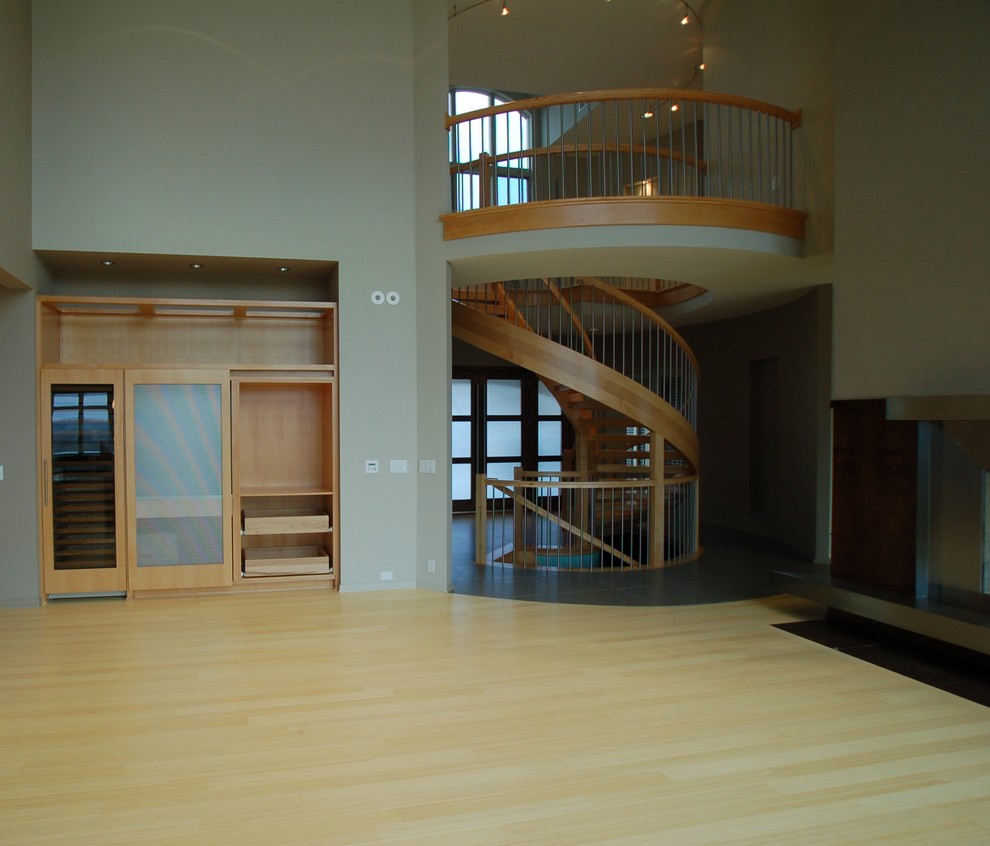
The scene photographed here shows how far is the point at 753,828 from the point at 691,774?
45cm

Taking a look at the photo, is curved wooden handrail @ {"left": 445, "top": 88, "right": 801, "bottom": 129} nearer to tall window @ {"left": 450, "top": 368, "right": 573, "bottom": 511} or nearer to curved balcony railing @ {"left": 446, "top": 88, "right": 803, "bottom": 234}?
curved balcony railing @ {"left": 446, "top": 88, "right": 803, "bottom": 234}

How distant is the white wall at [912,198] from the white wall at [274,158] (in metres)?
3.31

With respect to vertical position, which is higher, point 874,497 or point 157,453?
point 157,453

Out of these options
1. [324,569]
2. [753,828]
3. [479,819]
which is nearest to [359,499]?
[324,569]

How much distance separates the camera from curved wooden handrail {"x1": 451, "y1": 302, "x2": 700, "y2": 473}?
7.76 m

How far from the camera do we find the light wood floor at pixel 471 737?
280cm


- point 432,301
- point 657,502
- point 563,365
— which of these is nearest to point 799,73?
point 563,365

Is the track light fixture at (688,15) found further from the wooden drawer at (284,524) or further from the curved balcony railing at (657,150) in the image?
the wooden drawer at (284,524)

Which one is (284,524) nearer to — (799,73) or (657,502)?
(657,502)

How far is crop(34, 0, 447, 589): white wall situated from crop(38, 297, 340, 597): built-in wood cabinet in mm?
392

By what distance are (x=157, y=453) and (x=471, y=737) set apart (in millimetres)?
4205

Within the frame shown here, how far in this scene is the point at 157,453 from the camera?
6504mm

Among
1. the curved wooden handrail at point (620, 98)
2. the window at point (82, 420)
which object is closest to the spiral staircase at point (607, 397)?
the curved wooden handrail at point (620, 98)

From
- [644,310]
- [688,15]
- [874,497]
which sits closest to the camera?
[874,497]
